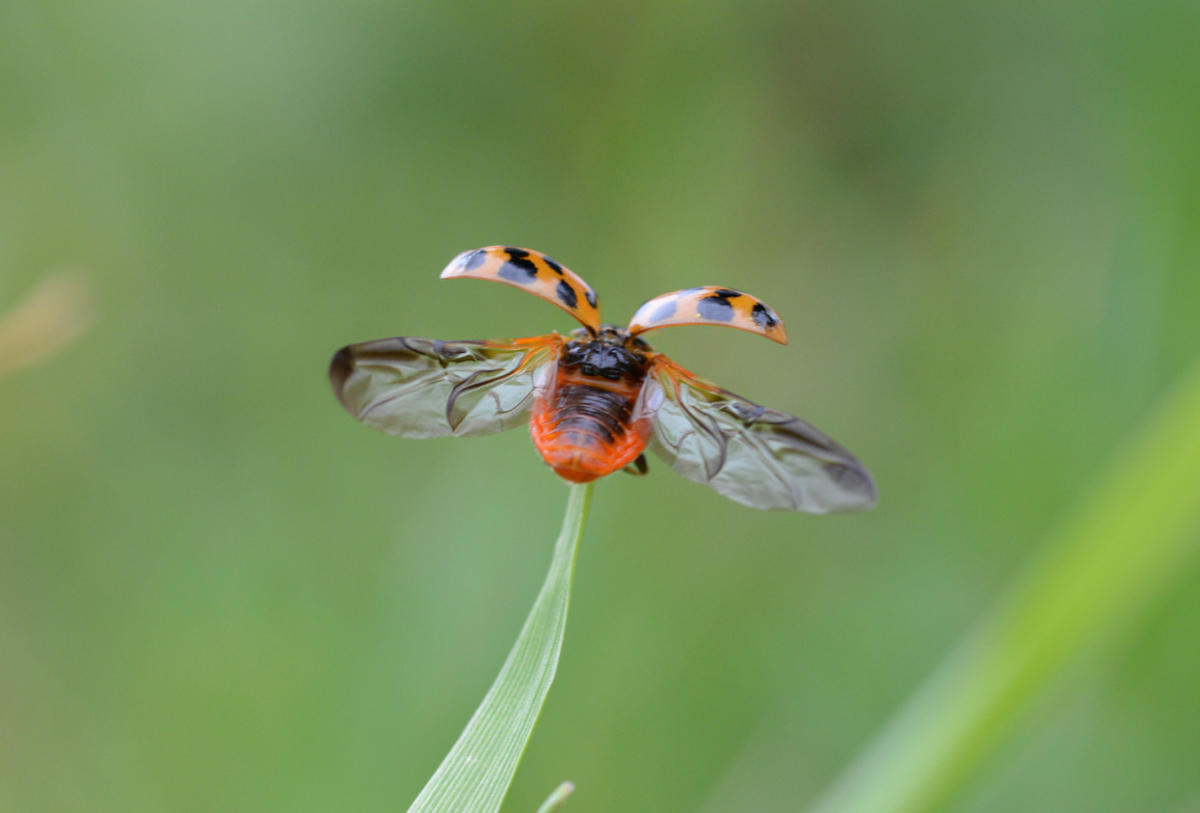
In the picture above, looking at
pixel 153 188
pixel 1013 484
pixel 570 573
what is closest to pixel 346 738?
pixel 570 573

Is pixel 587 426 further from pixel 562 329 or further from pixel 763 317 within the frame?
pixel 562 329

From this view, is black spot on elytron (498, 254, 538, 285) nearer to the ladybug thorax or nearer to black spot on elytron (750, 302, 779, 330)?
the ladybug thorax

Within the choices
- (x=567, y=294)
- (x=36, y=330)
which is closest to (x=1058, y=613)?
(x=567, y=294)

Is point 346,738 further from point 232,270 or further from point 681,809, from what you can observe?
A: point 232,270

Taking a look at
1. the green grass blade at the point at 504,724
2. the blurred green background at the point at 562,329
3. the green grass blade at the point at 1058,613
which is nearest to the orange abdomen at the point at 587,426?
the green grass blade at the point at 504,724

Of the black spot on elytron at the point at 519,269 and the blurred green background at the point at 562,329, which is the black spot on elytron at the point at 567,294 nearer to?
the black spot on elytron at the point at 519,269

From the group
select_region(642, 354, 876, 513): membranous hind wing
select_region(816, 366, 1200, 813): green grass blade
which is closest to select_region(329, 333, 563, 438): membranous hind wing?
select_region(642, 354, 876, 513): membranous hind wing
